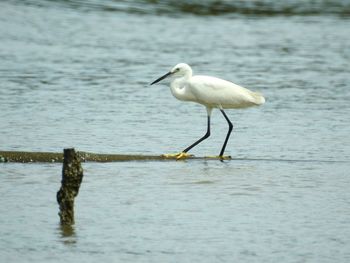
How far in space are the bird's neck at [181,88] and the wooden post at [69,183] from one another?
421 centimetres

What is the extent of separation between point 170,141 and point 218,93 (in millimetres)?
1235

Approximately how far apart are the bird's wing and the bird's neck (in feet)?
0.37

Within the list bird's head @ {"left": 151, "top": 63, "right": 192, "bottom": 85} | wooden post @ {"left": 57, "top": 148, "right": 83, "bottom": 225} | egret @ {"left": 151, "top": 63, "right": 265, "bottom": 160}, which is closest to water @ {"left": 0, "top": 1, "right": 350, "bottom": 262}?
wooden post @ {"left": 57, "top": 148, "right": 83, "bottom": 225}

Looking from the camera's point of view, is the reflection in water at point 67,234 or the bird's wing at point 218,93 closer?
the reflection in water at point 67,234

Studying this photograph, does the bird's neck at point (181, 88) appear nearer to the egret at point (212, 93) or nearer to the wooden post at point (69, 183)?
the egret at point (212, 93)

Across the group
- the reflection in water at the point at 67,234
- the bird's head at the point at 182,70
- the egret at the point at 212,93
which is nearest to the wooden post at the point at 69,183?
the reflection in water at the point at 67,234

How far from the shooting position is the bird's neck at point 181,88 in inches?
521

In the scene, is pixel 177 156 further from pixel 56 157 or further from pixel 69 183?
pixel 69 183

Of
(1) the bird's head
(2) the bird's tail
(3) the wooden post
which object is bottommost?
(3) the wooden post

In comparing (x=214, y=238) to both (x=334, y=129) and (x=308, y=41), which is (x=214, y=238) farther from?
(x=308, y=41)

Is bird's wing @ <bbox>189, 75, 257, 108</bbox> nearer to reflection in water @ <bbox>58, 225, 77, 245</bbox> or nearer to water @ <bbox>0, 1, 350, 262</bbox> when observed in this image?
water @ <bbox>0, 1, 350, 262</bbox>

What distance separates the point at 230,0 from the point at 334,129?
893 inches

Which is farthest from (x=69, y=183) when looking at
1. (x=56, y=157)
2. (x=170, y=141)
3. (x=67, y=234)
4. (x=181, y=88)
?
(x=170, y=141)

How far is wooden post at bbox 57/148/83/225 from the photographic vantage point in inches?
343
